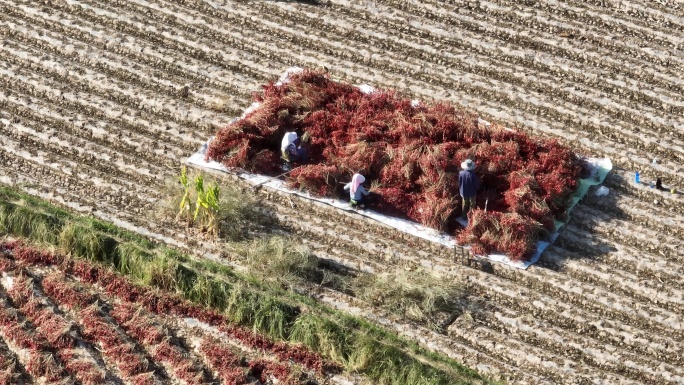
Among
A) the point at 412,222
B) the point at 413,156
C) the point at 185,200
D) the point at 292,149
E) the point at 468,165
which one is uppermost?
the point at 468,165

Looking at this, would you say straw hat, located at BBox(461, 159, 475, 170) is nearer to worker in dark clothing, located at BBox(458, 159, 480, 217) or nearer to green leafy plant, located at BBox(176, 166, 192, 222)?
worker in dark clothing, located at BBox(458, 159, 480, 217)

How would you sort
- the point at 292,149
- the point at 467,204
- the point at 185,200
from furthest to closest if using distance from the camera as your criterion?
the point at 292,149, the point at 185,200, the point at 467,204

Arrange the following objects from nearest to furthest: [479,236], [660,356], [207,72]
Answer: [660,356], [479,236], [207,72]

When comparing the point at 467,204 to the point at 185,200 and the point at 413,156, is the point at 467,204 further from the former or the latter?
the point at 185,200

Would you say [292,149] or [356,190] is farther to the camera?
[292,149]

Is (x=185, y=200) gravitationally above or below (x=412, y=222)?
below

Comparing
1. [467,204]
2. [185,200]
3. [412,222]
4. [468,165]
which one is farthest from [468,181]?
[185,200]

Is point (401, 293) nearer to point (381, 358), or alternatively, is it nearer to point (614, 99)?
point (381, 358)

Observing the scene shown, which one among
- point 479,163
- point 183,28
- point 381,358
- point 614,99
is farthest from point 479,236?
point 183,28
